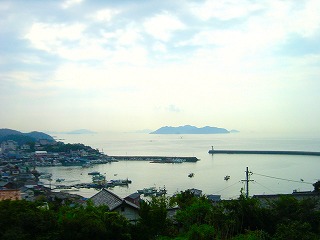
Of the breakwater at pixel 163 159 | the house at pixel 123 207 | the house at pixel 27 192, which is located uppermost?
the house at pixel 123 207

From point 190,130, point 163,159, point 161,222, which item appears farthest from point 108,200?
point 190,130

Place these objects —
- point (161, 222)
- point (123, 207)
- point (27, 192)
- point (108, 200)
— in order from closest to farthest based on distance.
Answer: point (161, 222)
point (123, 207)
point (108, 200)
point (27, 192)

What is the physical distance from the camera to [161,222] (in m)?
5.15

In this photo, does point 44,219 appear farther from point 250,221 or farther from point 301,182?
point 301,182

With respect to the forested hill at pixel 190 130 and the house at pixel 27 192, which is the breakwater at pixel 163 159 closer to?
the house at pixel 27 192

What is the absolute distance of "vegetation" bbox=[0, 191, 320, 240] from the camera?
390cm

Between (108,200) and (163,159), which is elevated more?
(108,200)

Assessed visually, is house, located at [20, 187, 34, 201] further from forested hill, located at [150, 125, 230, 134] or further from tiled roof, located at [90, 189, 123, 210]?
forested hill, located at [150, 125, 230, 134]

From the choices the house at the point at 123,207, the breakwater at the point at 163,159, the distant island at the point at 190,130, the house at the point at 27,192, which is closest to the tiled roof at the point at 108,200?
the house at the point at 123,207

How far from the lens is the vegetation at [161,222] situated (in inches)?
153

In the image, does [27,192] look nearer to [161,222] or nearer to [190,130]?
[161,222]

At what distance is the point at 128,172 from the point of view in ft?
109

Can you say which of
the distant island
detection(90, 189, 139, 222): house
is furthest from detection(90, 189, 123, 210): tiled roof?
the distant island

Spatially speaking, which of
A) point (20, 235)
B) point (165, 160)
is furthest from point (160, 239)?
point (165, 160)
